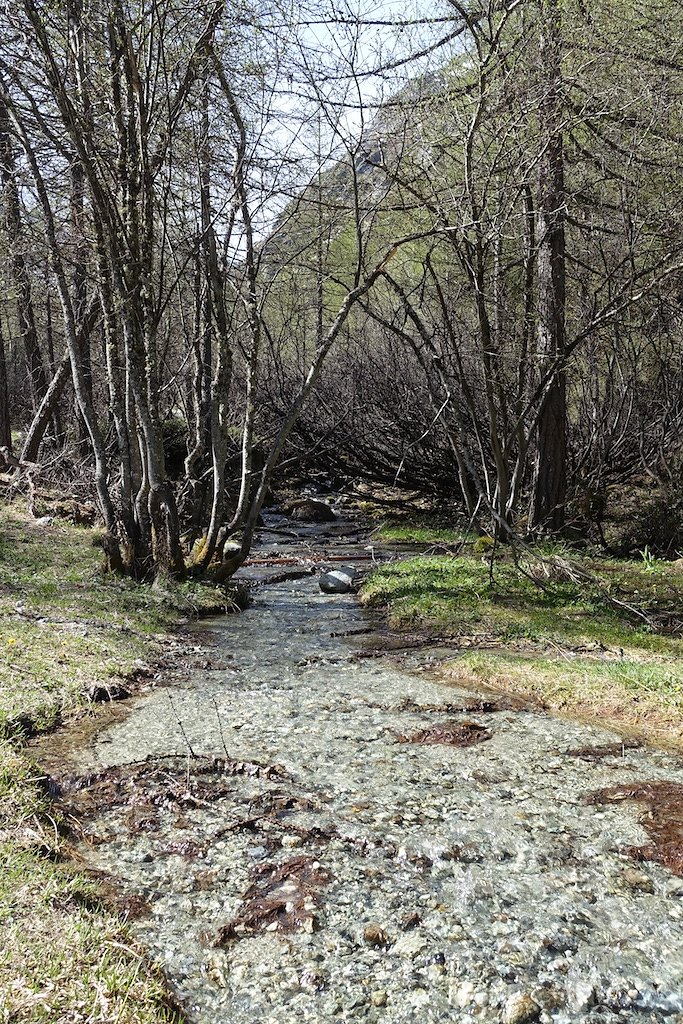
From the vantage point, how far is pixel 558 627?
7.30 meters

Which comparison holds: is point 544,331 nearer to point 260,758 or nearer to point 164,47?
point 164,47

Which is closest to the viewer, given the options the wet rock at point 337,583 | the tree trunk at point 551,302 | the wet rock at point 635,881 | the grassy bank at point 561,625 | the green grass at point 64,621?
the wet rock at point 635,881

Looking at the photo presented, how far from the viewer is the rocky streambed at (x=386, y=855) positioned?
286 cm

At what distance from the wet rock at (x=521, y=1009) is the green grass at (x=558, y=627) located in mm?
2485

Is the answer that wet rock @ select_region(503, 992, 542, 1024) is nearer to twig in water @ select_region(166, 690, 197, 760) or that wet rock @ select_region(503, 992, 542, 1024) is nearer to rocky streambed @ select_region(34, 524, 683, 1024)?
rocky streambed @ select_region(34, 524, 683, 1024)

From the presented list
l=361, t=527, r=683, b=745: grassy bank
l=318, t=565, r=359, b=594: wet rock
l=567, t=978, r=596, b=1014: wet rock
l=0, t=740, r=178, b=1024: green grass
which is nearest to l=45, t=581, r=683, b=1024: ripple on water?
l=567, t=978, r=596, b=1014: wet rock

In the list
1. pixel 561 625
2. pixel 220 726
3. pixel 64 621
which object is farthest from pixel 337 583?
pixel 220 726

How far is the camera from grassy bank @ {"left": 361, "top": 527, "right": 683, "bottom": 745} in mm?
5473

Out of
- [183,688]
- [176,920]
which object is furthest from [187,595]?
[176,920]

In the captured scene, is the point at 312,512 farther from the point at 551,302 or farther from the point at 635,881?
the point at 635,881

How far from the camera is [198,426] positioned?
10.5m

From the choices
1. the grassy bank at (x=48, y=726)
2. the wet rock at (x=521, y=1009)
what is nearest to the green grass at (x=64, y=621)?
the grassy bank at (x=48, y=726)

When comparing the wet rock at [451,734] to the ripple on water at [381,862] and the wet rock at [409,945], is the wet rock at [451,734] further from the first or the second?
the wet rock at [409,945]

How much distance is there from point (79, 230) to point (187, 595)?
4.11 meters
